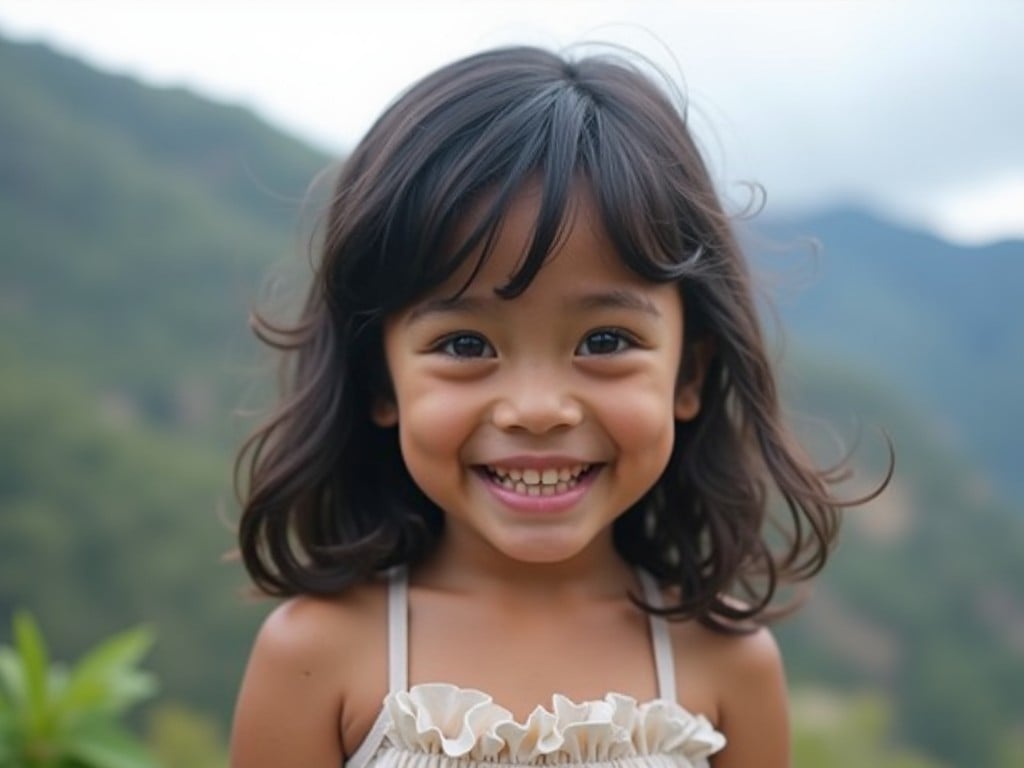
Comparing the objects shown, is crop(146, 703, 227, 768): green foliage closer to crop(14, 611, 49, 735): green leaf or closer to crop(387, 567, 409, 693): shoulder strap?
crop(14, 611, 49, 735): green leaf

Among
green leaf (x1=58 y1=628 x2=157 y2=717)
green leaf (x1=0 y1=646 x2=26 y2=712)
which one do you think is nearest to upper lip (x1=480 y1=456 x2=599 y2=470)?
green leaf (x1=58 y1=628 x2=157 y2=717)

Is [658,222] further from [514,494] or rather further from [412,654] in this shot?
[412,654]

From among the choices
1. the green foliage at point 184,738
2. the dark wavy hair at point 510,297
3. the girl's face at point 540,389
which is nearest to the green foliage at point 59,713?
the dark wavy hair at point 510,297

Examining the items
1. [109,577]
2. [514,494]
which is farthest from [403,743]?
[109,577]

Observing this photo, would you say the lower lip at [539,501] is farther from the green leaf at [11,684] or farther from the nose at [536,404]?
the green leaf at [11,684]

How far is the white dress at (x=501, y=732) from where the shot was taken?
1441 mm

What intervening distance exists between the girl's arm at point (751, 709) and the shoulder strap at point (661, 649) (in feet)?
0.24

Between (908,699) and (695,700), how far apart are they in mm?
15760

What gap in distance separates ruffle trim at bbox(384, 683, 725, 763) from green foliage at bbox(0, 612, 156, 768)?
171 cm

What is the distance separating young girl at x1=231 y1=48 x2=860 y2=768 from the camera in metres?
1.41

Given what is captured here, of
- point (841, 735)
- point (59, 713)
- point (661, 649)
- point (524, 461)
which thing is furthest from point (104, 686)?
point (841, 735)

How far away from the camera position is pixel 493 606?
5.12 feet

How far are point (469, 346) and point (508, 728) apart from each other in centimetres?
39

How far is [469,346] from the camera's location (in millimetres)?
1427
